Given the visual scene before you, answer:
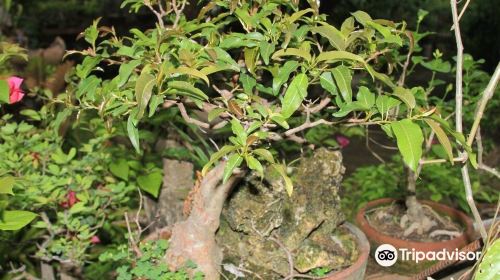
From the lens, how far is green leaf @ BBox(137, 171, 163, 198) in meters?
2.26

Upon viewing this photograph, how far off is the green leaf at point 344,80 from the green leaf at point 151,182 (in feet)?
4.05

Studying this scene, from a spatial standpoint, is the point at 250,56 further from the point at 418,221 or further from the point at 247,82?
the point at 418,221

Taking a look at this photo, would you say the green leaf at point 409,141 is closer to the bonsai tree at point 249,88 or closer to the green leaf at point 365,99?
the bonsai tree at point 249,88

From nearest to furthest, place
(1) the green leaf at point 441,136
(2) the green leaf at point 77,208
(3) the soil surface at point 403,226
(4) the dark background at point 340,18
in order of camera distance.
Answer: (1) the green leaf at point 441,136, (2) the green leaf at point 77,208, (3) the soil surface at point 403,226, (4) the dark background at point 340,18

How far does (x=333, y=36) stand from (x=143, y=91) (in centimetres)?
44

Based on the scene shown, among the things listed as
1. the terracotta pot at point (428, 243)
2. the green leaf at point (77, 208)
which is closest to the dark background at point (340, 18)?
the terracotta pot at point (428, 243)

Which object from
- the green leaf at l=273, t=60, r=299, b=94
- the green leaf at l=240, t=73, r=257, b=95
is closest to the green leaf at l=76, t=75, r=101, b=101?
the green leaf at l=240, t=73, r=257, b=95

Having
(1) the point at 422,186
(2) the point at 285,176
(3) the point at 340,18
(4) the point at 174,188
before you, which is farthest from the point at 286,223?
(3) the point at 340,18

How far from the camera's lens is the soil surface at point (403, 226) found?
2117 millimetres

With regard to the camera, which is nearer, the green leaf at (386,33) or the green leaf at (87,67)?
the green leaf at (386,33)

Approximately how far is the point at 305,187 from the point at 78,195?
78 centimetres

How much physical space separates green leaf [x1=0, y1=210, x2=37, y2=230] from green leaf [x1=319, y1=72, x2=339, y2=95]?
777 mm

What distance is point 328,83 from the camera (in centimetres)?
124

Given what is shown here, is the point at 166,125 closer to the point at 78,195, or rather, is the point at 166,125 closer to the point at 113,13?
the point at 78,195
